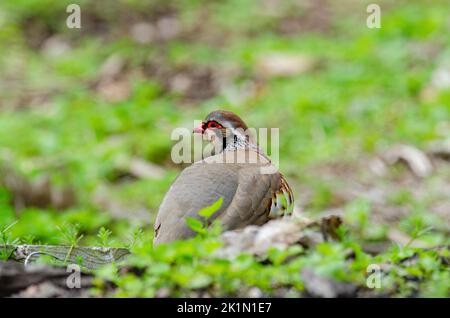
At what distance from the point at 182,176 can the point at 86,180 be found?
13.7 feet

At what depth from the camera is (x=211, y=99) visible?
11500 mm

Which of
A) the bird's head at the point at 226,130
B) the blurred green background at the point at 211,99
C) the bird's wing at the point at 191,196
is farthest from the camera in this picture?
the blurred green background at the point at 211,99

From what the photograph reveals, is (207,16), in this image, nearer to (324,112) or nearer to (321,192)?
(324,112)

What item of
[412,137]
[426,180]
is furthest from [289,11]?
[426,180]

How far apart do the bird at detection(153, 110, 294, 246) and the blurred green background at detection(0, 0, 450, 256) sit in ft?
4.98

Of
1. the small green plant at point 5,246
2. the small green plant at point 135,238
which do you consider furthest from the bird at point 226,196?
the small green plant at point 5,246

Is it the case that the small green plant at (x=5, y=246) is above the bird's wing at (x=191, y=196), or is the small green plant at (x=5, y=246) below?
below

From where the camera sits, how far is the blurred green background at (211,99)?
27.1 ft

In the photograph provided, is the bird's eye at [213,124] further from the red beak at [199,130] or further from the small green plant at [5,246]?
the small green plant at [5,246]

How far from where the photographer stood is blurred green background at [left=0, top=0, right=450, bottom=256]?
827 centimetres

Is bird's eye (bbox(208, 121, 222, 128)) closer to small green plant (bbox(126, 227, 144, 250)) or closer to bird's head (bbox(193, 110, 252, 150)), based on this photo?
bird's head (bbox(193, 110, 252, 150))

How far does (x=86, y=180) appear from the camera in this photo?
883cm

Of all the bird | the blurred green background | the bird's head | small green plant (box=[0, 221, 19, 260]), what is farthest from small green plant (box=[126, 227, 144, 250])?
the blurred green background

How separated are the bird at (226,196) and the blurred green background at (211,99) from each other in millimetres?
1518
